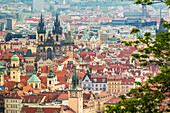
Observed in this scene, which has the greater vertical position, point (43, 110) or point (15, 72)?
point (43, 110)

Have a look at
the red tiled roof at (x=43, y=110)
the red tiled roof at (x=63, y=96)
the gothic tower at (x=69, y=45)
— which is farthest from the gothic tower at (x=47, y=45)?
the red tiled roof at (x=43, y=110)

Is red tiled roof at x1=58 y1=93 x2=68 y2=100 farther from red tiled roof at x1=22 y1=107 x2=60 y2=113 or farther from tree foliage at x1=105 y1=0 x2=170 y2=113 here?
tree foliage at x1=105 y1=0 x2=170 y2=113

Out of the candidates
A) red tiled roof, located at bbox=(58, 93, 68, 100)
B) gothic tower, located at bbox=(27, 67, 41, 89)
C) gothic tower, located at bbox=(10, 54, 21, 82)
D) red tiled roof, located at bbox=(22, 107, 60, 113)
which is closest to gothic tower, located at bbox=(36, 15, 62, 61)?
gothic tower, located at bbox=(10, 54, 21, 82)

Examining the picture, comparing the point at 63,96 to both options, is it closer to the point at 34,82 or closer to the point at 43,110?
Result: the point at 43,110

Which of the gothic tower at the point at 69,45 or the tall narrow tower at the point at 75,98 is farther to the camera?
the gothic tower at the point at 69,45

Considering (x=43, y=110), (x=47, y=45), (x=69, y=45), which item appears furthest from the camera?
(x=47, y=45)

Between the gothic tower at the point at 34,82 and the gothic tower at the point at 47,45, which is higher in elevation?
the gothic tower at the point at 34,82

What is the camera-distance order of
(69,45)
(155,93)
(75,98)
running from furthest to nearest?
(69,45) < (75,98) < (155,93)

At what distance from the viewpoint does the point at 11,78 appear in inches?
3597

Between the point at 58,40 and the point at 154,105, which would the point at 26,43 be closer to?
the point at 58,40

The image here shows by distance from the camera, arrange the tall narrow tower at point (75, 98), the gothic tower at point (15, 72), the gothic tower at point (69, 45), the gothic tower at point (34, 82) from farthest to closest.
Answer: the gothic tower at point (69, 45) → the gothic tower at point (15, 72) → the gothic tower at point (34, 82) → the tall narrow tower at point (75, 98)

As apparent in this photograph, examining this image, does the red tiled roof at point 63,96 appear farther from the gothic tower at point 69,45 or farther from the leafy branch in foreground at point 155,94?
the leafy branch in foreground at point 155,94

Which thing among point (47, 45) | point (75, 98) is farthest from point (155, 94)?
point (47, 45)

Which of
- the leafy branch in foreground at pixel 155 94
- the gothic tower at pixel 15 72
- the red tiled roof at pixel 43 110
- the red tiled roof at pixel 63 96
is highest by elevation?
the leafy branch in foreground at pixel 155 94
